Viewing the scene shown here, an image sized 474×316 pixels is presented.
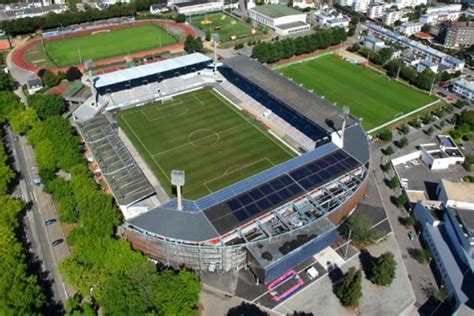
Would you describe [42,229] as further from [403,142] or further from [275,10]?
[275,10]

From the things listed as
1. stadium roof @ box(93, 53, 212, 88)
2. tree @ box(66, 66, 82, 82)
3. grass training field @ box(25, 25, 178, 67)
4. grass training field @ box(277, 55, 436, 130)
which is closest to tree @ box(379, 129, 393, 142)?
grass training field @ box(277, 55, 436, 130)

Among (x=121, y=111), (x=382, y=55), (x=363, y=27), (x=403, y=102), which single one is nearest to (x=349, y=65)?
(x=382, y=55)

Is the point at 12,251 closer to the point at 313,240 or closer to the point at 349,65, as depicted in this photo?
the point at 313,240

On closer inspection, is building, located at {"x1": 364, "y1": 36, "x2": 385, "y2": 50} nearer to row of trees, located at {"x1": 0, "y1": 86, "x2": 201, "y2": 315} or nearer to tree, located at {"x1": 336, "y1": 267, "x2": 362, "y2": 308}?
tree, located at {"x1": 336, "y1": 267, "x2": 362, "y2": 308}

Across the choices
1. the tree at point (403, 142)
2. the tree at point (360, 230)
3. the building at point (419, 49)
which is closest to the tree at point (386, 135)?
the tree at point (403, 142)

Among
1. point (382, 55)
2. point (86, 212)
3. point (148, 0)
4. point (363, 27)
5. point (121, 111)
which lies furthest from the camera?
point (148, 0)

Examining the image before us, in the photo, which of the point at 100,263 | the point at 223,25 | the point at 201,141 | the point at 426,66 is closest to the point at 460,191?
the point at 201,141
